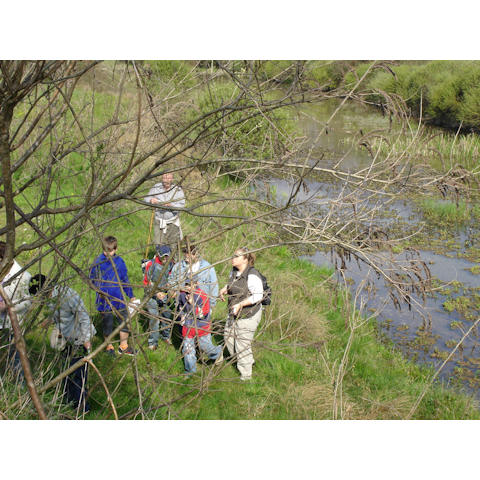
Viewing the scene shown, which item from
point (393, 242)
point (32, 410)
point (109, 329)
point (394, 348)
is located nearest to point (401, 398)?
point (394, 348)

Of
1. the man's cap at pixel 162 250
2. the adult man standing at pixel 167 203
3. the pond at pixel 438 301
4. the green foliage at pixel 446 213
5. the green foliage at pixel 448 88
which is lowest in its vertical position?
the pond at pixel 438 301

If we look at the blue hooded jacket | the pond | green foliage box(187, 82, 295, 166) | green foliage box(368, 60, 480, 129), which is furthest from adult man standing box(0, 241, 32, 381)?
green foliage box(368, 60, 480, 129)

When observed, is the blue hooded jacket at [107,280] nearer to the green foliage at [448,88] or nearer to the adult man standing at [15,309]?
the adult man standing at [15,309]

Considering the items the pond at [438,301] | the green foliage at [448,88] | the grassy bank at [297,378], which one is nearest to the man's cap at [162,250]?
the grassy bank at [297,378]

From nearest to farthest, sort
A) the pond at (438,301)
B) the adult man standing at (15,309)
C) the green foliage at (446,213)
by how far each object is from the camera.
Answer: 1. the adult man standing at (15,309)
2. the pond at (438,301)
3. the green foliage at (446,213)

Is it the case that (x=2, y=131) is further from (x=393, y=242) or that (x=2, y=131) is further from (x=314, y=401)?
(x=314, y=401)

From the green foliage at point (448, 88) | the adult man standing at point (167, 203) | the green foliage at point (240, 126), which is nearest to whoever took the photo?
the adult man standing at point (167, 203)

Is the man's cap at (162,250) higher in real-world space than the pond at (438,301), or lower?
higher

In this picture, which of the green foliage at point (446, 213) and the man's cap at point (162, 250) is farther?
the green foliage at point (446, 213)

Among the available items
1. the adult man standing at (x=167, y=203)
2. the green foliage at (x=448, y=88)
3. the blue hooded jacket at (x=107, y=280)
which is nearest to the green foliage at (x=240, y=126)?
the adult man standing at (x=167, y=203)

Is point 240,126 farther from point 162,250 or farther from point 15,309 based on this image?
point 162,250
